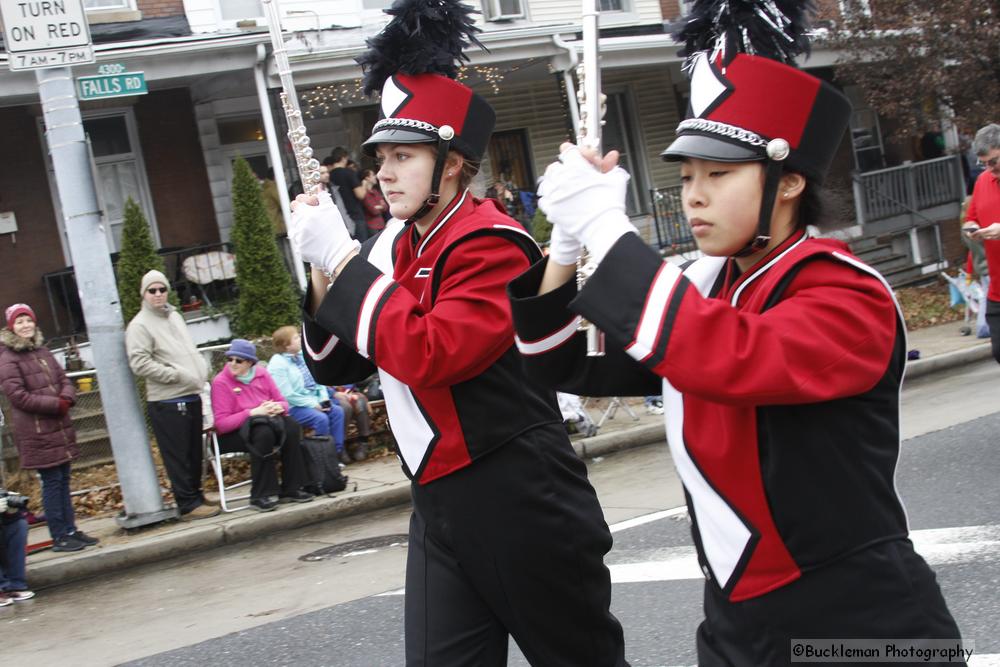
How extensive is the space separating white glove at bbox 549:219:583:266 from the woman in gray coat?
7.33 metres

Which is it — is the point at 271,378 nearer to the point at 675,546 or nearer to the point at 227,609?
the point at 227,609

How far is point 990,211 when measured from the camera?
7.34 m

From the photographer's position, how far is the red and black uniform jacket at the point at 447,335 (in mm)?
2902

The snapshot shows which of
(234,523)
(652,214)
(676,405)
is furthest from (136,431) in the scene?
(652,214)

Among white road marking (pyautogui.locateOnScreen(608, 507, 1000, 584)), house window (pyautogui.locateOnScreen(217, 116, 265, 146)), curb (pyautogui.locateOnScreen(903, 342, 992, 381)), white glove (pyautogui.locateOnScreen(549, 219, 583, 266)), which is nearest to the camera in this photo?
white glove (pyautogui.locateOnScreen(549, 219, 583, 266))

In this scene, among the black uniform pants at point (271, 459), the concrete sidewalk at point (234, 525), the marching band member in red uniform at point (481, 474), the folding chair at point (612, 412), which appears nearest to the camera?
the marching band member in red uniform at point (481, 474)

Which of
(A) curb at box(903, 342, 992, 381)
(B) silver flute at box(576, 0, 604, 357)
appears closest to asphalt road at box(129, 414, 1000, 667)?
(B) silver flute at box(576, 0, 604, 357)

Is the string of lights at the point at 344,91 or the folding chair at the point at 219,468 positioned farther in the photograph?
the string of lights at the point at 344,91

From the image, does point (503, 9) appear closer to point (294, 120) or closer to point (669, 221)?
point (669, 221)

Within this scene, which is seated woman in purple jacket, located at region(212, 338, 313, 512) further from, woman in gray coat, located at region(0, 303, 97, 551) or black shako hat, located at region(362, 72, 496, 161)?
black shako hat, located at region(362, 72, 496, 161)

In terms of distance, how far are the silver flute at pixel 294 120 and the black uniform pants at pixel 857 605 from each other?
169 cm

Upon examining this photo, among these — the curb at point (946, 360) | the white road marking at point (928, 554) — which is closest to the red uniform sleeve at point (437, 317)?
the white road marking at point (928, 554)

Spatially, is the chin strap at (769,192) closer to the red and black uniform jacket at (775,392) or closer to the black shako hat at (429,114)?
the red and black uniform jacket at (775,392)

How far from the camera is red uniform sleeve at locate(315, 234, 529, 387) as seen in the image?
288 centimetres
